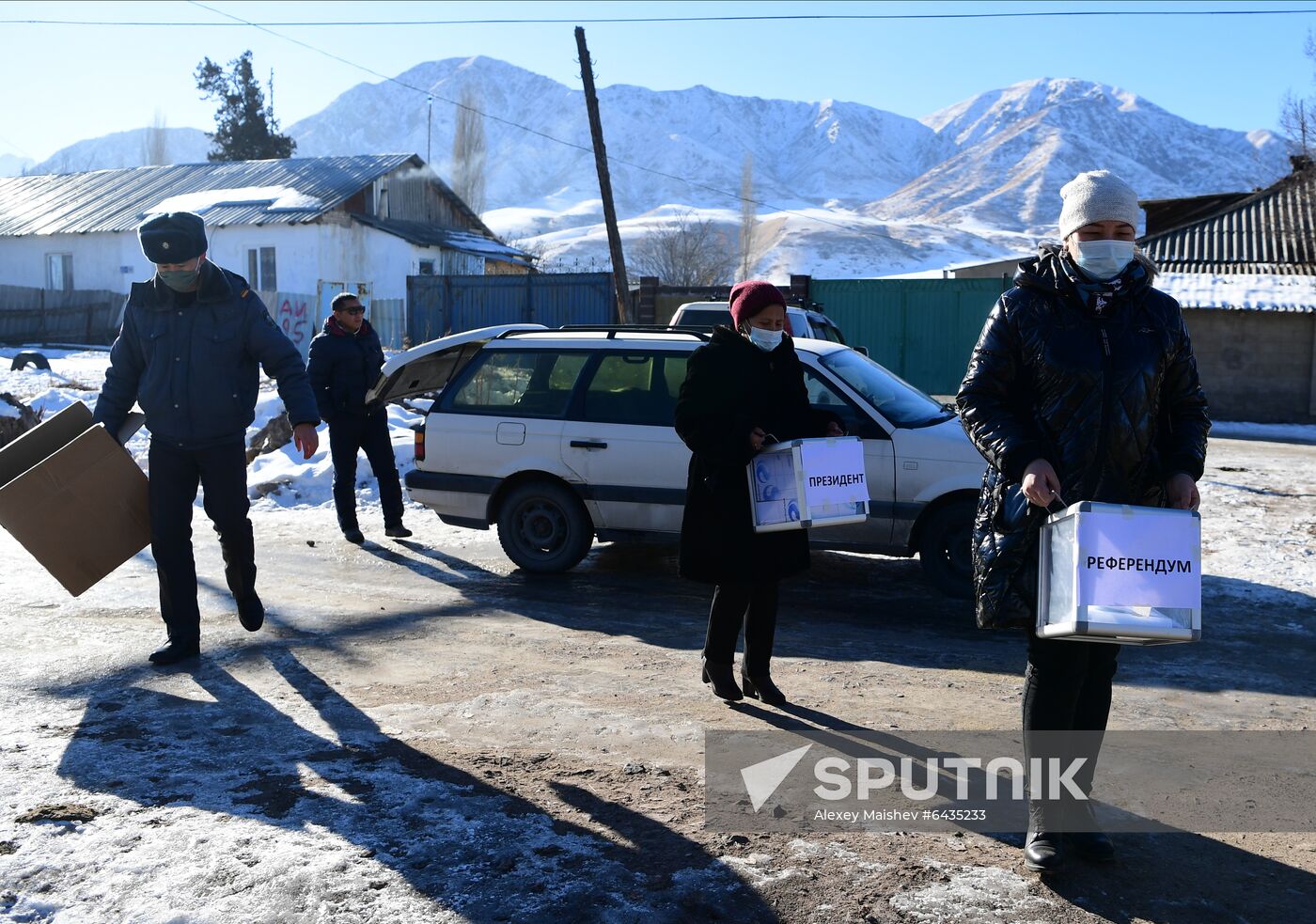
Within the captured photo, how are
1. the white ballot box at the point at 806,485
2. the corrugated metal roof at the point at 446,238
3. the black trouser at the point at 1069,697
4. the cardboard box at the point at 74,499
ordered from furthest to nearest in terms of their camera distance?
1. the corrugated metal roof at the point at 446,238
2. the cardboard box at the point at 74,499
3. the white ballot box at the point at 806,485
4. the black trouser at the point at 1069,697

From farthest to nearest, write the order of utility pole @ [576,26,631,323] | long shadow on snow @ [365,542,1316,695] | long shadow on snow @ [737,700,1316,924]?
utility pole @ [576,26,631,323] → long shadow on snow @ [365,542,1316,695] → long shadow on snow @ [737,700,1316,924]

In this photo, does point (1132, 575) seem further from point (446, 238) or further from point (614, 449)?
point (446, 238)

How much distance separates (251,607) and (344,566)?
2240 mm

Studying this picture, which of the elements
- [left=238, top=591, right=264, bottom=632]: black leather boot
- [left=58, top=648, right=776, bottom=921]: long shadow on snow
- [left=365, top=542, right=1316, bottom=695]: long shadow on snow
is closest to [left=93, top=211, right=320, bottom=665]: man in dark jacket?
[left=238, top=591, right=264, bottom=632]: black leather boot

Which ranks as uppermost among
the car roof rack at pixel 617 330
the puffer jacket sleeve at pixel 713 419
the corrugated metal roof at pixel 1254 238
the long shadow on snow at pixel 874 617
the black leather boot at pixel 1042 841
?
the corrugated metal roof at pixel 1254 238

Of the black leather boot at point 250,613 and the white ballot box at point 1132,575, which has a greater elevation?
the white ballot box at point 1132,575

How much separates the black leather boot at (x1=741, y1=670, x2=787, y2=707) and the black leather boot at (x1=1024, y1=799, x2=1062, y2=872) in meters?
1.61

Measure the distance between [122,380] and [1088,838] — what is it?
4.59 metres

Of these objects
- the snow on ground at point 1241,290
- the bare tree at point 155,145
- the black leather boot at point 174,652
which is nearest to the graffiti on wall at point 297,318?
the snow on ground at point 1241,290

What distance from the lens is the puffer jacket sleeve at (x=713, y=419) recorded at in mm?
4680

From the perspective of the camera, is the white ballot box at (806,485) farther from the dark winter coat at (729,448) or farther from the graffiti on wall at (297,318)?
the graffiti on wall at (297,318)

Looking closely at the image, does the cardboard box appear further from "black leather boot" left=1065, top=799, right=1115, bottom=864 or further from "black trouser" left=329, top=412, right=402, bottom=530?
"black leather boot" left=1065, top=799, right=1115, bottom=864

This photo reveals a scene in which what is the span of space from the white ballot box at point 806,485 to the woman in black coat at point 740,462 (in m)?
0.07

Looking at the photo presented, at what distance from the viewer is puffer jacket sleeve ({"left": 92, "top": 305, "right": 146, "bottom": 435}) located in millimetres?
5344
